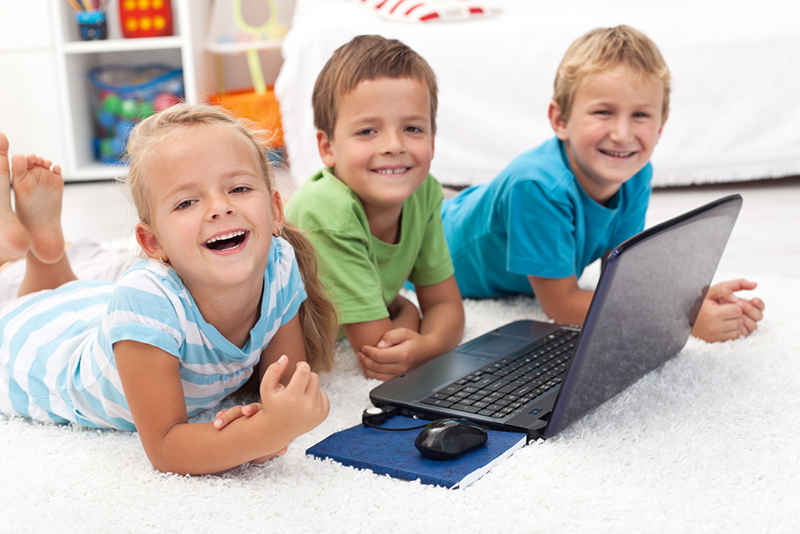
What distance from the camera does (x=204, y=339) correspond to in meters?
0.75

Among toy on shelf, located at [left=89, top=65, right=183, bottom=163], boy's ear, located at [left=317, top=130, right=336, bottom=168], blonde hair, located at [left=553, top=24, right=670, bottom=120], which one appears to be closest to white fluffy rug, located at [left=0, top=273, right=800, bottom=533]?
boy's ear, located at [left=317, top=130, right=336, bottom=168]

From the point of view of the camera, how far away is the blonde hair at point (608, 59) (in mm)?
1096

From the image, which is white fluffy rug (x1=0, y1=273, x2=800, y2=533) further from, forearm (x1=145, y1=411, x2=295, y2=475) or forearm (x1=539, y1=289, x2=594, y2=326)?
forearm (x1=539, y1=289, x2=594, y2=326)

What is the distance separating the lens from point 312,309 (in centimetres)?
93

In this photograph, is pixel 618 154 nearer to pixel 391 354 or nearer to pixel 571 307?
pixel 571 307

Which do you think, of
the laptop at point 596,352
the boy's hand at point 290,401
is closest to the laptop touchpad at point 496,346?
the laptop at point 596,352

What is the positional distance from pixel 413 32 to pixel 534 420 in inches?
67.8

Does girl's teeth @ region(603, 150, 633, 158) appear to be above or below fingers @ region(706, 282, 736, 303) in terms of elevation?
above

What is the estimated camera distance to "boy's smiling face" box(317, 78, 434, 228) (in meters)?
0.98

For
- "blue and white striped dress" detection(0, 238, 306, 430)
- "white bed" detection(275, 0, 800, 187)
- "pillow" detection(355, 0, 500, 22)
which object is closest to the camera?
"blue and white striped dress" detection(0, 238, 306, 430)

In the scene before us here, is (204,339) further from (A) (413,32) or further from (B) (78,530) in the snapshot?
(A) (413,32)

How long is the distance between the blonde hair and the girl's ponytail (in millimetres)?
501

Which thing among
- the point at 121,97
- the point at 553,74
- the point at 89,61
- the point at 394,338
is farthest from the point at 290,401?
the point at 89,61

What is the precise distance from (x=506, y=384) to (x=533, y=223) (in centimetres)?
34
